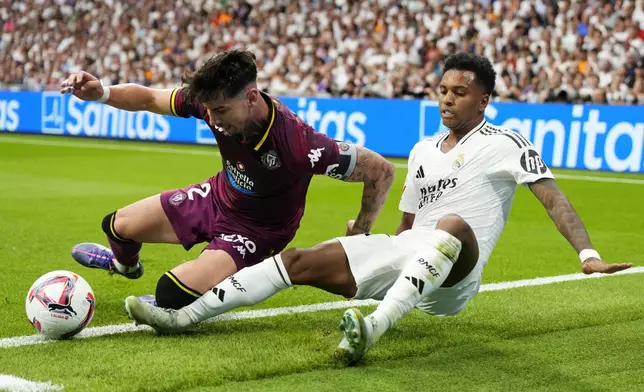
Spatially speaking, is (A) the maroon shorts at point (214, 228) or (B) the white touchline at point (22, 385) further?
(A) the maroon shorts at point (214, 228)

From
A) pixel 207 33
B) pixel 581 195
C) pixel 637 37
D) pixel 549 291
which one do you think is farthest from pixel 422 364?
pixel 207 33

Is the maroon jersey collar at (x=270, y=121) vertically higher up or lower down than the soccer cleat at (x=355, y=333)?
higher up

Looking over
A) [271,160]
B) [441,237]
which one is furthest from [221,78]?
[441,237]

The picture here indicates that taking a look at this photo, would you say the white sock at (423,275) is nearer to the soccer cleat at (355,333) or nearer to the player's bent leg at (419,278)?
the player's bent leg at (419,278)

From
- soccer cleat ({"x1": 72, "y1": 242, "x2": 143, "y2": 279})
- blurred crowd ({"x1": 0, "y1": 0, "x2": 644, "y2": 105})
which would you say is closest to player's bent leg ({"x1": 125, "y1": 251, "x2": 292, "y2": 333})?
soccer cleat ({"x1": 72, "y1": 242, "x2": 143, "y2": 279})

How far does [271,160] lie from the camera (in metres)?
5.08

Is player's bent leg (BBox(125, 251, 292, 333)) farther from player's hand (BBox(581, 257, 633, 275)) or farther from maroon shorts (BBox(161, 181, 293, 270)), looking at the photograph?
player's hand (BBox(581, 257, 633, 275))

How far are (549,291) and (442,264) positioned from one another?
2.33 metres

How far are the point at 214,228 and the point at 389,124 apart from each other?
12.4 m

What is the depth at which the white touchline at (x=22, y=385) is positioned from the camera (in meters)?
3.86

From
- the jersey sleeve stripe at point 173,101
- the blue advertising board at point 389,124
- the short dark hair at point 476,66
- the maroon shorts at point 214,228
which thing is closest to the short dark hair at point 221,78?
the jersey sleeve stripe at point 173,101

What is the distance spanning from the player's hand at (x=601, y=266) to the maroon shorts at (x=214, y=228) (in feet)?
6.46

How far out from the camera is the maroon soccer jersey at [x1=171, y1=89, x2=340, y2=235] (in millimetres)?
4953

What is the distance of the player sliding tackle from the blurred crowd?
7068 millimetres
